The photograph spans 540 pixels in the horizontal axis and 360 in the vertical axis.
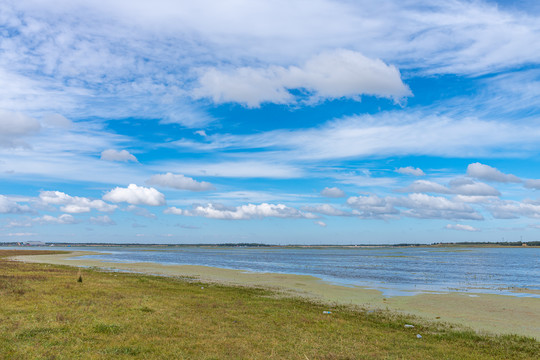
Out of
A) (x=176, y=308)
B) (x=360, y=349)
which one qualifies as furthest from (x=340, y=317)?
(x=176, y=308)

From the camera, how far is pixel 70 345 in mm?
14148

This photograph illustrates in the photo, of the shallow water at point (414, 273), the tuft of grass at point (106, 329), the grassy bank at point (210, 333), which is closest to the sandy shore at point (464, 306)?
the grassy bank at point (210, 333)

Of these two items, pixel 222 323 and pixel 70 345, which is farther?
pixel 222 323

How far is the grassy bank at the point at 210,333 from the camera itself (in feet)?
46.3

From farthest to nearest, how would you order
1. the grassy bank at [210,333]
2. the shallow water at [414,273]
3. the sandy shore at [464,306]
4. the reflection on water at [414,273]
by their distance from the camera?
1. the reflection on water at [414,273]
2. the shallow water at [414,273]
3. the sandy shore at [464,306]
4. the grassy bank at [210,333]

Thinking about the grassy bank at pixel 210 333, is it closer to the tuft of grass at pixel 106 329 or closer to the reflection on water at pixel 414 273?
the tuft of grass at pixel 106 329

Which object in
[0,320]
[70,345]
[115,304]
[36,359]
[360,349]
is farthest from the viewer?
[115,304]

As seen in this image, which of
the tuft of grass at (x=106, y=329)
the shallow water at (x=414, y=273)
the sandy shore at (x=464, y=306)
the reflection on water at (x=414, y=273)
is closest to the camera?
the tuft of grass at (x=106, y=329)

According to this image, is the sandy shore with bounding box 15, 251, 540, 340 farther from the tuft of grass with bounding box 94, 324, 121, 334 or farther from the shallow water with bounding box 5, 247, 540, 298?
the tuft of grass with bounding box 94, 324, 121, 334

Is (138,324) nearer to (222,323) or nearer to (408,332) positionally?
(222,323)

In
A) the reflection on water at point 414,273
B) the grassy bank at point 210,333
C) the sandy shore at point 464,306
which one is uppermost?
the grassy bank at point 210,333

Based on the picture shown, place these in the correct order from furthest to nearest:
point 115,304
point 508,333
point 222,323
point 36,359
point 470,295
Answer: point 470,295 < point 115,304 < point 508,333 < point 222,323 < point 36,359

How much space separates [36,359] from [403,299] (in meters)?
29.5

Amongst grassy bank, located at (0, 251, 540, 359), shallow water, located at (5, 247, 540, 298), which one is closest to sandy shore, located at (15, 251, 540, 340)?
grassy bank, located at (0, 251, 540, 359)
